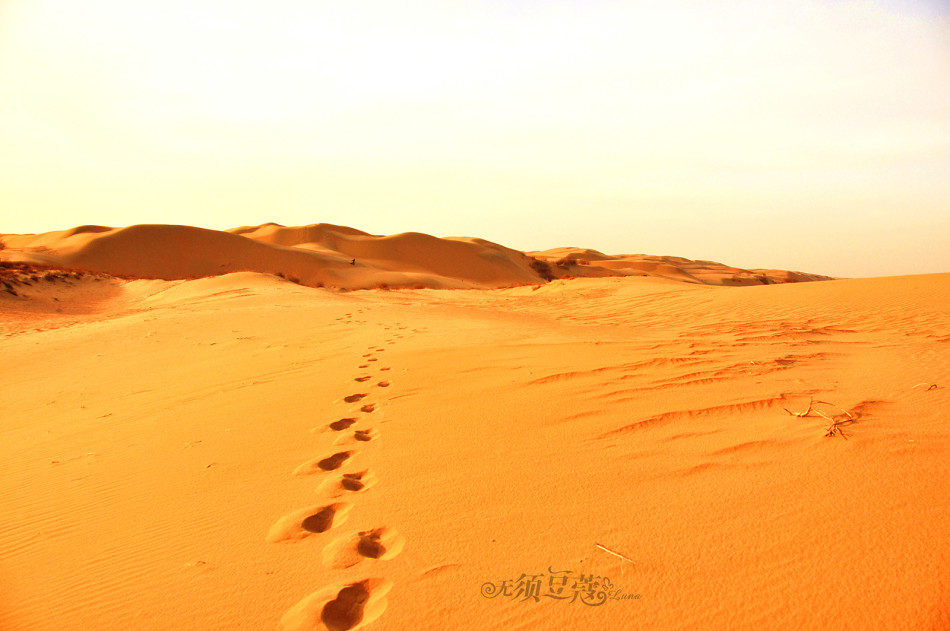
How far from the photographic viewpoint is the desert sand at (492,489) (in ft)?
5.16

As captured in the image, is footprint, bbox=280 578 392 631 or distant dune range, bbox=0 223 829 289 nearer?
footprint, bbox=280 578 392 631

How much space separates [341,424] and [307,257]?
110 ft

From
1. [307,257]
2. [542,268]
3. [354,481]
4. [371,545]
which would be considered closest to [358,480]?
[354,481]

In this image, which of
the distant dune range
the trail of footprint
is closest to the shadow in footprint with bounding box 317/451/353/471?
the trail of footprint

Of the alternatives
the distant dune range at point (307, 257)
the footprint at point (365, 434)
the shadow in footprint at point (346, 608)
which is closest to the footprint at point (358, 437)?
the footprint at point (365, 434)

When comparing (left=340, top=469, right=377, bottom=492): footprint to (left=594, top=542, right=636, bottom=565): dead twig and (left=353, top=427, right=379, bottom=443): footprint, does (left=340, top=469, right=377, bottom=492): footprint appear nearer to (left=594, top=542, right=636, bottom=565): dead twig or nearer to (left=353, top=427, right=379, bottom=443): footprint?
(left=353, top=427, right=379, bottom=443): footprint

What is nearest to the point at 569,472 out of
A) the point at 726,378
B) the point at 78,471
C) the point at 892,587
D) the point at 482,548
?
the point at 482,548

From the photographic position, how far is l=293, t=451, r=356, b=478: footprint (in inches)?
106

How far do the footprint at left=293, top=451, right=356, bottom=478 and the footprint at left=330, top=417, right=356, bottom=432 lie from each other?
48 cm

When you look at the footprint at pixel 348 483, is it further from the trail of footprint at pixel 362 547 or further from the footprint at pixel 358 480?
the trail of footprint at pixel 362 547

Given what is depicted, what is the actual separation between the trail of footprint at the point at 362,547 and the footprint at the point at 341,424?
1.45 meters

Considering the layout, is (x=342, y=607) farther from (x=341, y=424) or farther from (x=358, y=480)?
(x=341, y=424)

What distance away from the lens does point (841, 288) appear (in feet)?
35.1

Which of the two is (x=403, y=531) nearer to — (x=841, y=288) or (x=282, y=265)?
(x=841, y=288)
